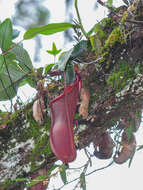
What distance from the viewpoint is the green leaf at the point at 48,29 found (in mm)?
803

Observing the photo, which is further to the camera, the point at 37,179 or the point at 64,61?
the point at 37,179

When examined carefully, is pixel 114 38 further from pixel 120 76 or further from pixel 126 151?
pixel 126 151

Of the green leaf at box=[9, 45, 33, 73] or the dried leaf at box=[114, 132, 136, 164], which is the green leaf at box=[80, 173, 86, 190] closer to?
the dried leaf at box=[114, 132, 136, 164]

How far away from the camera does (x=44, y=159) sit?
831 mm

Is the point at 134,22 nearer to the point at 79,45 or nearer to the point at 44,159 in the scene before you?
the point at 79,45

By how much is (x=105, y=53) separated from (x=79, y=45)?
0.25 feet

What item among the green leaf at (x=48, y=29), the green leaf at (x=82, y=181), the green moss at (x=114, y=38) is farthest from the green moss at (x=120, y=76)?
→ the green leaf at (x=82, y=181)

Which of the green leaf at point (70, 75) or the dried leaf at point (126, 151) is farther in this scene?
the dried leaf at point (126, 151)

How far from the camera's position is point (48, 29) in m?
0.82

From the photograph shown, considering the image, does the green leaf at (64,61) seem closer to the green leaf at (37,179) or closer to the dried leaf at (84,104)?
the dried leaf at (84,104)

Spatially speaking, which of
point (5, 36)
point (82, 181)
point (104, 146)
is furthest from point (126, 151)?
point (5, 36)

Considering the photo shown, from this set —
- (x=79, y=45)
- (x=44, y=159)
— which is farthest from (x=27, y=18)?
(x=44, y=159)

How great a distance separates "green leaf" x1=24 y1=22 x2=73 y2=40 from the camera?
803mm

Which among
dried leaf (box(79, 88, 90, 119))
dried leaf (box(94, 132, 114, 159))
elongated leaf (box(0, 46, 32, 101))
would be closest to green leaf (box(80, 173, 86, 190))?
dried leaf (box(94, 132, 114, 159))
